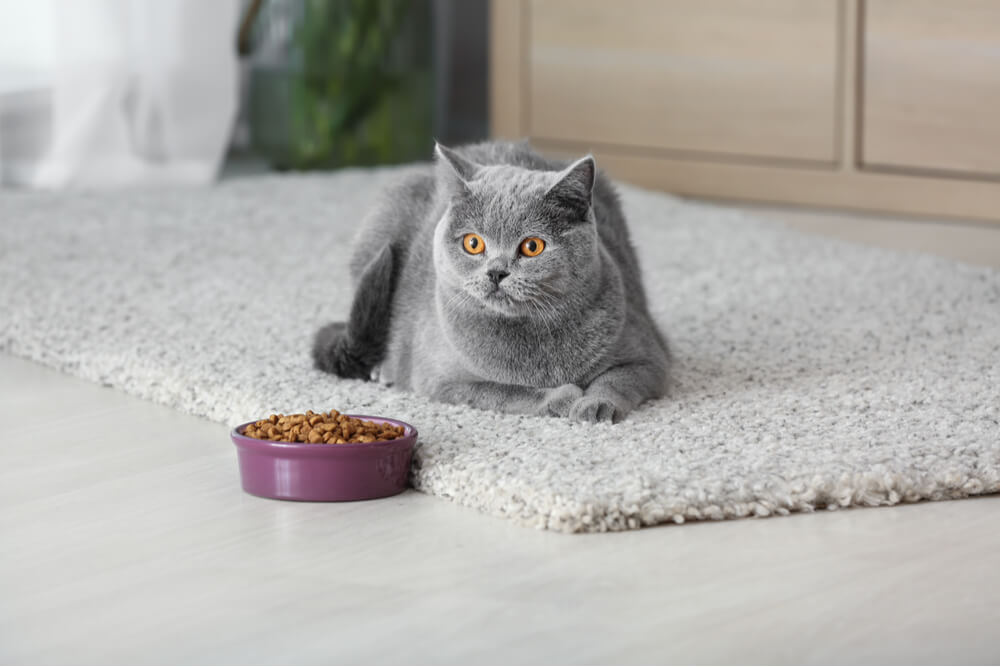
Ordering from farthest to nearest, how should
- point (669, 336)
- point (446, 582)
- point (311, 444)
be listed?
point (669, 336)
point (311, 444)
point (446, 582)

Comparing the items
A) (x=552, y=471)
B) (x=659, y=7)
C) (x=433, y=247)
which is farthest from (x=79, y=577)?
(x=659, y=7)

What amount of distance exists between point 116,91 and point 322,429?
7.00ft

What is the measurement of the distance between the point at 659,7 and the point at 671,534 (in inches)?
80.6

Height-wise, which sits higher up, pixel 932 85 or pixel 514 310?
pixel 932 85

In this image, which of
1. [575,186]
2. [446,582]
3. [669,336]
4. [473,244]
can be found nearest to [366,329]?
→ [473,244]

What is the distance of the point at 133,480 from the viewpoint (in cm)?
142

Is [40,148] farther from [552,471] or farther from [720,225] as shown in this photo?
[552,471]

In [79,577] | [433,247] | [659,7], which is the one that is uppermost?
[659,7]

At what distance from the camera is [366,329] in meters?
1.72

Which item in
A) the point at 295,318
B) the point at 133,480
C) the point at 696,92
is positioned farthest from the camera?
the point at 696,92

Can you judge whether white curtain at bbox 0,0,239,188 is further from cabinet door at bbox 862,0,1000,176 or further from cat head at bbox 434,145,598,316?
cat head at bbox 434,145,598,316

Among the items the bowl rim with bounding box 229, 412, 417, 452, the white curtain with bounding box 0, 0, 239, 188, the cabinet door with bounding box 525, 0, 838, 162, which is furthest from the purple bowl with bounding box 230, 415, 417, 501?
the white curtain with bounding box 0, 0, 239, 188

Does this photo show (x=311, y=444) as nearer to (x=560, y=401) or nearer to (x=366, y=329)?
(x=560, y=401)

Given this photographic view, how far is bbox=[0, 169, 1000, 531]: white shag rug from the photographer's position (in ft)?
4.31
